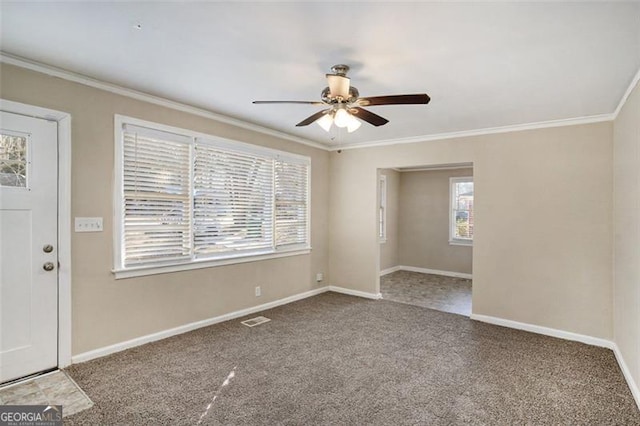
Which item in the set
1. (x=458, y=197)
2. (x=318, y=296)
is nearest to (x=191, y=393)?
(x=318, y=296)

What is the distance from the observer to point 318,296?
5395 mm

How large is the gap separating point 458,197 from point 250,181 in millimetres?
4811

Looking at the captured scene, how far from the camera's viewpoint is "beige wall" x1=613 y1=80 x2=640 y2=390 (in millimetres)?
2631

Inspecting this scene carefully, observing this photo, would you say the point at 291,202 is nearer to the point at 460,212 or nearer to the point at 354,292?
the point at 354,292

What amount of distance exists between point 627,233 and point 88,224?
186 inches

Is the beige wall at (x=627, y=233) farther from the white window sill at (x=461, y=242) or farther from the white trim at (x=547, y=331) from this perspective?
the white window sill at (x=461, y=242)

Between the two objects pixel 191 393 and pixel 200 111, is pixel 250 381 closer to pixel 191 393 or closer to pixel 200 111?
pixel 191 393

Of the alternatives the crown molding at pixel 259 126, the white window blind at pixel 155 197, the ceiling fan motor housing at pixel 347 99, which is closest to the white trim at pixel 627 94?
the crown molding at pixel 259 126

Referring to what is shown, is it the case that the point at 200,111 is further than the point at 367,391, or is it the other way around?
the point at 200,111

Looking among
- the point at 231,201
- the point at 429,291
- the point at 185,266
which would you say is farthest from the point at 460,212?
the point at 185,266

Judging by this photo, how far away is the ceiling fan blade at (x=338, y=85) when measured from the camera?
240 centimetres

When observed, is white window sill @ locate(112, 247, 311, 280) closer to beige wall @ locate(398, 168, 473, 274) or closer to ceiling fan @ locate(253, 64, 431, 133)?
ceiling fan @ locate(253, 64, 431, 133)

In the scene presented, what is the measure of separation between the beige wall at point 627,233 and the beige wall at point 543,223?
7.7 inches

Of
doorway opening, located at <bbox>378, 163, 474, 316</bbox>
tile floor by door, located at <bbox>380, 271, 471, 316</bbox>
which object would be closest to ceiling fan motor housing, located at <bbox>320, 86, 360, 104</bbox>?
tile floor by door, located at <bbox>380, 271, 471, 316</bbox>
